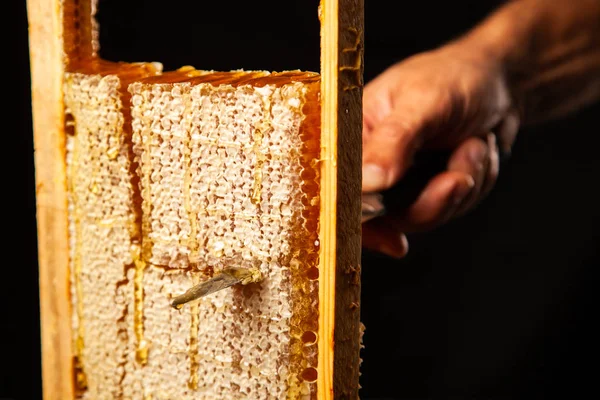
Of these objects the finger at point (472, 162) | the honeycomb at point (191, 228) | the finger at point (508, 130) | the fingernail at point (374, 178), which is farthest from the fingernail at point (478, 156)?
the honeycomb at point (191, 228)

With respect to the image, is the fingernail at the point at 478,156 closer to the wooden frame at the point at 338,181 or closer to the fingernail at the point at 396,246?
the fingernail at the point at 396,246

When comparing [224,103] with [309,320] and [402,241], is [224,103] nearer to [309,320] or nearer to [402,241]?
[309,320]

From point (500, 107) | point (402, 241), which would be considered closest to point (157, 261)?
point (402, 241)

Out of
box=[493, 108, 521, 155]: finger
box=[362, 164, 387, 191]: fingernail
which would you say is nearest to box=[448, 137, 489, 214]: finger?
box=[493, 108, 521, 155]: finger

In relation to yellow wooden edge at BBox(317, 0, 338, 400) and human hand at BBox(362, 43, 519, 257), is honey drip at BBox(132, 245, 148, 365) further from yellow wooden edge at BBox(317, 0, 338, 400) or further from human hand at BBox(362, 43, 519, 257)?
human hand at BBox(362, 43, 519, 257)

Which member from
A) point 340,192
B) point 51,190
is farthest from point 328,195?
point 51,190

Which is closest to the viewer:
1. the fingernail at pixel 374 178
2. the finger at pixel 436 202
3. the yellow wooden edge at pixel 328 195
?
the yellow wooden edge at pixel 328 195
